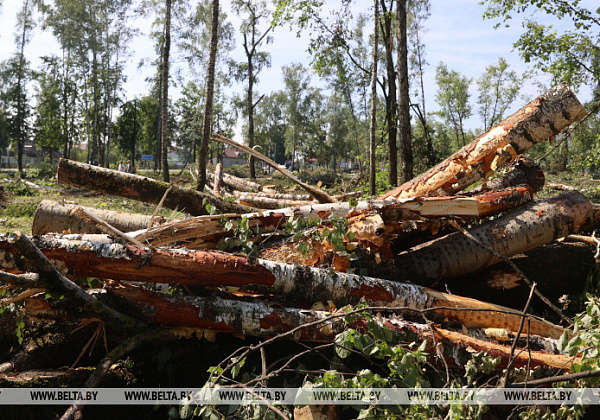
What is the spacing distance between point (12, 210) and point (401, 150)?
9568 mm

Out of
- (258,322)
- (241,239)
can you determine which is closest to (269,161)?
(241,239)

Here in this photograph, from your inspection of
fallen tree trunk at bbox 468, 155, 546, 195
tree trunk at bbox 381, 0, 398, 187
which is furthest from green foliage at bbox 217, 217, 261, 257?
tree trunk at bbox 381, 0, 398, 187

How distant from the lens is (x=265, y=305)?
289 cm

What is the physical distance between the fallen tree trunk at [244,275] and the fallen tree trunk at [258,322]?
17cm

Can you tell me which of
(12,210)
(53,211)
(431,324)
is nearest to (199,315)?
(431,324)

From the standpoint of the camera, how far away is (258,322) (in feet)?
9.14

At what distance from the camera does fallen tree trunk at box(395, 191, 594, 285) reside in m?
3.88

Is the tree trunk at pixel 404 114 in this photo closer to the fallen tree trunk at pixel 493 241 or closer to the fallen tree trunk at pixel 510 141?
the fallen tree trunk at pixel 510 141

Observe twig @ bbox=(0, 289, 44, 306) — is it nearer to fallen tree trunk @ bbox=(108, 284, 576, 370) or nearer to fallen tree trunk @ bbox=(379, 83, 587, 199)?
fallen tree trunk @ bbox=(108, 284, 576, 370)

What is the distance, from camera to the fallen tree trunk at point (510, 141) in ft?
16.0

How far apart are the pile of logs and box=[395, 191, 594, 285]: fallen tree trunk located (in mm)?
13

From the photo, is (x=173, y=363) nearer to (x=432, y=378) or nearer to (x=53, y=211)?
(x=432, y=378)

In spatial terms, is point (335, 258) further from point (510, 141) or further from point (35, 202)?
point (35, 202)

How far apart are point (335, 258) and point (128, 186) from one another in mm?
3432
